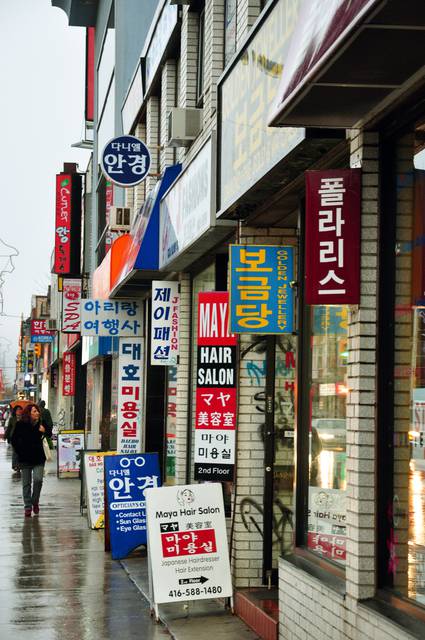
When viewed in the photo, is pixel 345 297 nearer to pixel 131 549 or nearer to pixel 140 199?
pixel 131 549

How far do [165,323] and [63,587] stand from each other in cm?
407

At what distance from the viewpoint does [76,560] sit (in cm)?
1288

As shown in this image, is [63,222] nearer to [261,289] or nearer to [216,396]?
[216,396]

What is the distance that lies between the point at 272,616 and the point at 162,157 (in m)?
9.44

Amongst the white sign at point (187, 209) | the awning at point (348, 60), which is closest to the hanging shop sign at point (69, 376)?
the white sign at point (187, 209)

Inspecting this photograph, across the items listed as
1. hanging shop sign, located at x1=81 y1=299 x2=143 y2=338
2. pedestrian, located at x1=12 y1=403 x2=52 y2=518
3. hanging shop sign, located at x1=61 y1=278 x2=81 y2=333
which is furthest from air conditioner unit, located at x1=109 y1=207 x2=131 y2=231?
hanging shop sign, located at x1=61 y1=278 x2=81 y2=333

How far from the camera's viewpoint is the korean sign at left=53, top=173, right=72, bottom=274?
3650 centimetres

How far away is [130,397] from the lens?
1897 cm

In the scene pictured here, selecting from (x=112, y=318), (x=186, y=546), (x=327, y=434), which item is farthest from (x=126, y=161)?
(x=327, y=434)

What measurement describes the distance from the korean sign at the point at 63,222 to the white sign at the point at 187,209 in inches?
908

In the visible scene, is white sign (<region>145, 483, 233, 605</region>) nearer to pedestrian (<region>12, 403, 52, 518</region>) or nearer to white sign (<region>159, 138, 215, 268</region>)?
white sign (<region>159, 138, 215, 268</region>)

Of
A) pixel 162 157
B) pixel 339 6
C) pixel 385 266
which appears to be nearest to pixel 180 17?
pixel 162 157

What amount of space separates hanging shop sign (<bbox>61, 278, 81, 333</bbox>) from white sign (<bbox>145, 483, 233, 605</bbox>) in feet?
79.3

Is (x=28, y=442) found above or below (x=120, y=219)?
below
